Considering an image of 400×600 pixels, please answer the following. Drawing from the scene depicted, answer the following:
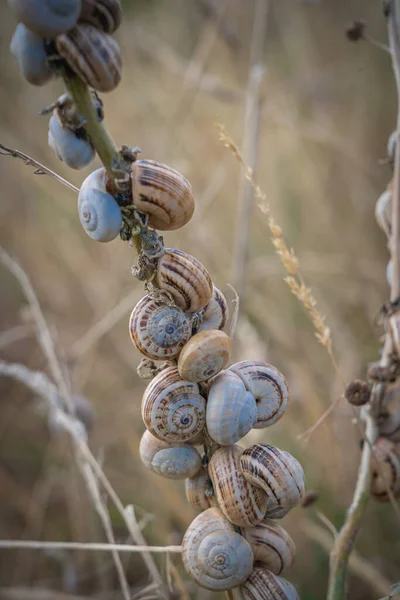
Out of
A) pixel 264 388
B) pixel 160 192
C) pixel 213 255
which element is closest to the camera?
pixel 160 192

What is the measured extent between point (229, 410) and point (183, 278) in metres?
0.18

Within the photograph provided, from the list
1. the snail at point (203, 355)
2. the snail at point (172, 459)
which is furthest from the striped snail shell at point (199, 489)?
the snail at point (203, 355)

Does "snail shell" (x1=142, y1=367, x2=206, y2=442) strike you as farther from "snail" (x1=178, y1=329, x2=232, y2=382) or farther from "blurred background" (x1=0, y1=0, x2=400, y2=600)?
"blurred background" (x1=0, y1=0, x2=400, y2=600)

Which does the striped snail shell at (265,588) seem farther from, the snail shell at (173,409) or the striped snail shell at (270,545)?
the snail shell at (173,409)

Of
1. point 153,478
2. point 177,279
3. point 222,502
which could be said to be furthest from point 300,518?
point 177,279

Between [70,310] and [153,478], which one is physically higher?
[70,310]

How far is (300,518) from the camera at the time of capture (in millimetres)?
1891

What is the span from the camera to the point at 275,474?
702 millimetres

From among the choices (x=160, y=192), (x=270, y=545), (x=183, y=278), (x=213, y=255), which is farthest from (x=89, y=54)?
(x=213, y=255)

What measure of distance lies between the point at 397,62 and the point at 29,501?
6.76 ft

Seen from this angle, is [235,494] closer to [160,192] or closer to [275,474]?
[275,474]

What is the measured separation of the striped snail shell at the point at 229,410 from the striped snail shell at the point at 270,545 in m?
0.15

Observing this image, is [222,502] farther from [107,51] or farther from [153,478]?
[153,478]

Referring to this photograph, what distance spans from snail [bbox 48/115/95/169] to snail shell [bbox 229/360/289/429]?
0.35 metres
